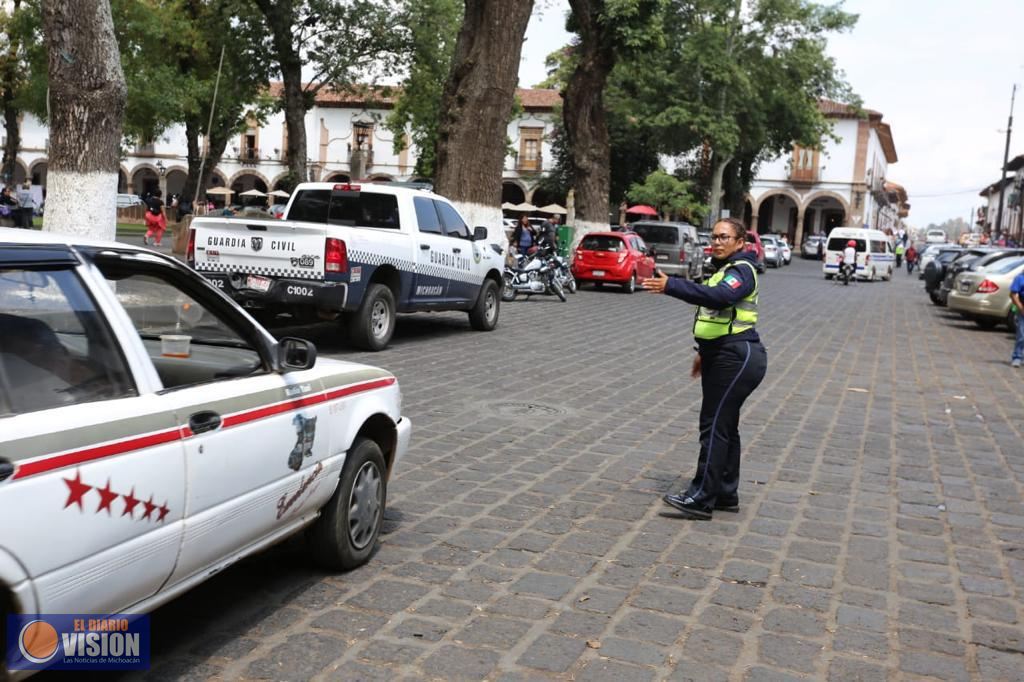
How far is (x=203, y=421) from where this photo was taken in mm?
3363

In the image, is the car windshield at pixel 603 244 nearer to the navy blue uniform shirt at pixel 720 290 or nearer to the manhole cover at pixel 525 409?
the manhole cover at pixel 525 409

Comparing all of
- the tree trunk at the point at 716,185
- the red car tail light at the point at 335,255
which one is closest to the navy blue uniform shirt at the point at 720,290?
the red car tail light at the point at 335,255

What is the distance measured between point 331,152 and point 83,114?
6182cm

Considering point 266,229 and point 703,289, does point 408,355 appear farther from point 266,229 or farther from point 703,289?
point 703,289

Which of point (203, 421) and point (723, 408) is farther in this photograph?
point (723, 408)

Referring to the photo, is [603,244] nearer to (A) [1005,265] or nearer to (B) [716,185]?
(A) [1005,265]

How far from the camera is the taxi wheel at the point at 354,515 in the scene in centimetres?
447

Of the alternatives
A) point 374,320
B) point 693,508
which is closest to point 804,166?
point 374,320

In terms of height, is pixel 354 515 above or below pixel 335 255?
below

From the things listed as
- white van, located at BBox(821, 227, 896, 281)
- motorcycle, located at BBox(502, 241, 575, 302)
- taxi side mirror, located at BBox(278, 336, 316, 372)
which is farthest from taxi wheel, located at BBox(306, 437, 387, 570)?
white van, located at BBox(821, 227, 896, 281)

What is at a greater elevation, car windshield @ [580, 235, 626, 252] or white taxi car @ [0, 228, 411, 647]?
car windshield @ [580, 235, 626, 252]

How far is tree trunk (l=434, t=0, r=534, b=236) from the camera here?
19.3 metres

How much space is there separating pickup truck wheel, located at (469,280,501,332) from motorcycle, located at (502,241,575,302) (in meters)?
6.51

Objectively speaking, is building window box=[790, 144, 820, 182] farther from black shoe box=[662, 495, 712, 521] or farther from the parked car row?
black shoe box=[662, 495, 712, 521]
